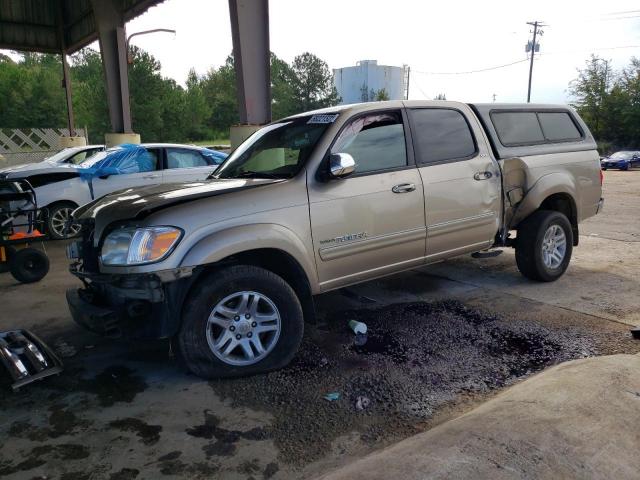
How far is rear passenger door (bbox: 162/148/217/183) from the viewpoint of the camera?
365 inches

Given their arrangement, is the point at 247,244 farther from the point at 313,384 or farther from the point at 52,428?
the point at 52,428

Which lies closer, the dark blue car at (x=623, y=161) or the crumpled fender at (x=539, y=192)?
the crumpled fender at (x=539, y=192)

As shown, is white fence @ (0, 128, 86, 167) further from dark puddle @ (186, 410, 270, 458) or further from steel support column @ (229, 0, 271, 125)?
dark puddle @ (186, 410, 270, 458)

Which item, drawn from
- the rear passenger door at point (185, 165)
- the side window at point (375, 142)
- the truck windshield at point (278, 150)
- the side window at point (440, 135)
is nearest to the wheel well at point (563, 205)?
the side window at point (440, 135)

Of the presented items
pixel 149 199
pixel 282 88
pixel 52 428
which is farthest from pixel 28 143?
pixel 282 88

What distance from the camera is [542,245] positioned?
5543 millimetres

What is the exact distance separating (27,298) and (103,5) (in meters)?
12.4

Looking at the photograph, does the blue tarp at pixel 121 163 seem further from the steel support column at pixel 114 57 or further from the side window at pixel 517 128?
the steel support column at pixel 114 57

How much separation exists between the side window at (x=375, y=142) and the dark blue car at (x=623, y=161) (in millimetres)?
30344

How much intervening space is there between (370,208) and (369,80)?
193 ft

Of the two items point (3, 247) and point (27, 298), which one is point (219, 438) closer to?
point (27, 298)

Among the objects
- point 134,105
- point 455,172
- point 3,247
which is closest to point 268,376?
point 455,172

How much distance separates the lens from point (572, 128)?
610cm

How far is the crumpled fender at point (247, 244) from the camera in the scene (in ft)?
11.0
